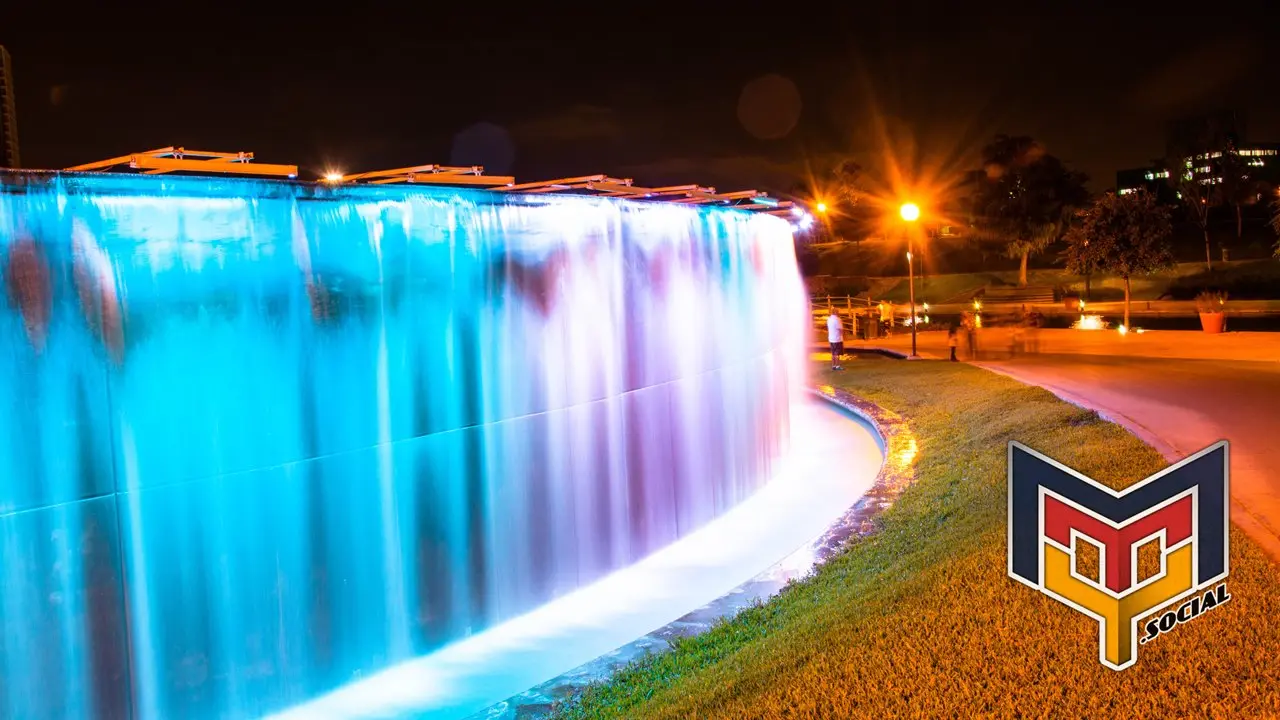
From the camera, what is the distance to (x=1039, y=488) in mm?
5801

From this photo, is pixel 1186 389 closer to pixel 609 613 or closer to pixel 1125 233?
pixel 609 613

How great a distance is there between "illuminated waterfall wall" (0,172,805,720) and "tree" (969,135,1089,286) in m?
56.2

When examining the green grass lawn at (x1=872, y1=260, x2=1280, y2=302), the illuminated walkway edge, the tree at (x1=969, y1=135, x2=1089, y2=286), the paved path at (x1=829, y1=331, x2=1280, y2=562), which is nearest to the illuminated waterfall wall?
the illuminated walkway edge

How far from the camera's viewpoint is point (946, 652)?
5.57 meters

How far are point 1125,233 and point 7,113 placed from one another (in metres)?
30.0

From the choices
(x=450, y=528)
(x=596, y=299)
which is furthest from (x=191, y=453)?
(x=596, y=299)

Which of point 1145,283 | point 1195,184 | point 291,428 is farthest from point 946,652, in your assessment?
point 1195,184

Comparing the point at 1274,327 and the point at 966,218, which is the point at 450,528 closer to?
the point at 1274,327

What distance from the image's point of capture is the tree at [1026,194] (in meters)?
62.8

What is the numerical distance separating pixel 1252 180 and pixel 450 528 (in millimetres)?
74601

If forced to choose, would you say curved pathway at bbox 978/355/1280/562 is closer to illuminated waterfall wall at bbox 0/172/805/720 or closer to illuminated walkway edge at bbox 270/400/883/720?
illuminated walkway edge at bbox 270/400/883/720

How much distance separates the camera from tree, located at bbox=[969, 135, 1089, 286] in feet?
206

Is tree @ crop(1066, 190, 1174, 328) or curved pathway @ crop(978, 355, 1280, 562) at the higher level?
tree @ crop(1066, 190, 1174, 328)

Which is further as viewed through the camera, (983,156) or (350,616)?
(983,156)
